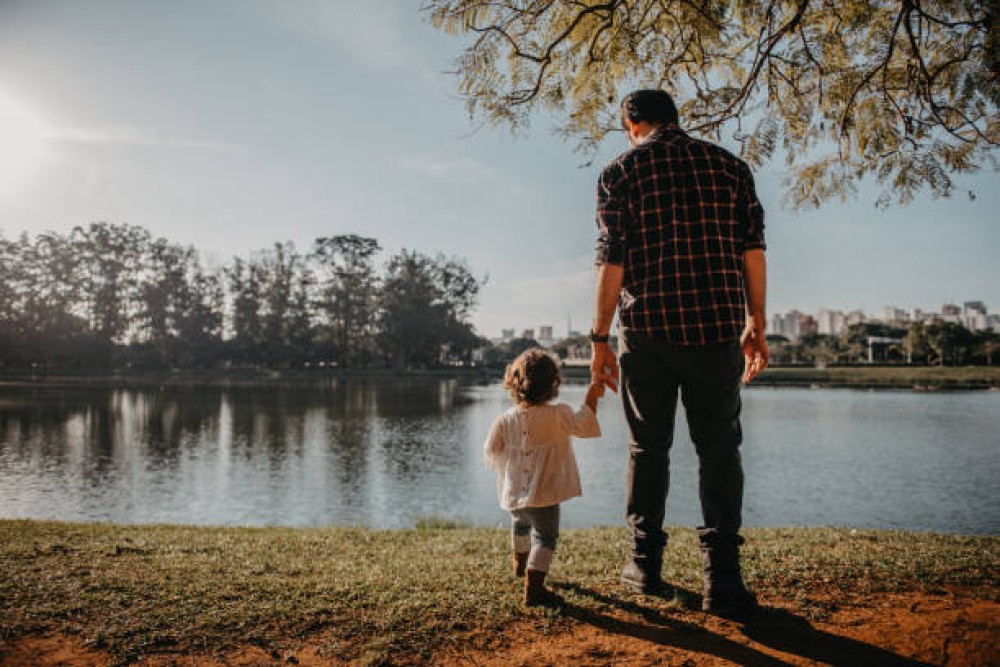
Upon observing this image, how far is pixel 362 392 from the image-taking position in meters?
40.6

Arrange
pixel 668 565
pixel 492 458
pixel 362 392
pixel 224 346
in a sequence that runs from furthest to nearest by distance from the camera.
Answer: pixel 224 346 < pixel 362 392 < pixel 668 565 < pixel 492 458

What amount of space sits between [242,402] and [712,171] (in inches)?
1281

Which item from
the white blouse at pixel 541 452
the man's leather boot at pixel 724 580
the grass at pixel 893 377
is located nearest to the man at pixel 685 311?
the man's leather boot at pixel 724 580

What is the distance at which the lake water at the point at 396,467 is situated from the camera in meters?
11.1

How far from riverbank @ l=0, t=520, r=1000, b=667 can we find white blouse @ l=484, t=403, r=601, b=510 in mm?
457

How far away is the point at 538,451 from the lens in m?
2.87

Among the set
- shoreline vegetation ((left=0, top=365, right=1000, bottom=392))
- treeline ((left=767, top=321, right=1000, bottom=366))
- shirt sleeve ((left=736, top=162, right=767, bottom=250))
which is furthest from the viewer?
treeline ((left=767, top=321, right=1000, bottom=366))

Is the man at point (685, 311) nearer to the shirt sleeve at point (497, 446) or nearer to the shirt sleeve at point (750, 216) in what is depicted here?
the shirt sleeve at point (750, 216)

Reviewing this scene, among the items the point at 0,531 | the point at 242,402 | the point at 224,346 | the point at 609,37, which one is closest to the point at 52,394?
the point at 242,402

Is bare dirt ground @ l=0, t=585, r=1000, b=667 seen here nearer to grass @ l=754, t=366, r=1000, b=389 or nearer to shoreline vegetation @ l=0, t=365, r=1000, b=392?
shoreline vegetation @ l=0, t=365, r=1000, b=392

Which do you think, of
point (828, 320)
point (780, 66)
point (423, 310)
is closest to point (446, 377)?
point (423, 310)

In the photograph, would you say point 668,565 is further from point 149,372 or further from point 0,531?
point 149,372

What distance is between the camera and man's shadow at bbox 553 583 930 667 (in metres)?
2.18

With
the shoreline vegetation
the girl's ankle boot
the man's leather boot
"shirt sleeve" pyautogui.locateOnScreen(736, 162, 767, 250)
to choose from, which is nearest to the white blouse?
the girl's ankle boot
